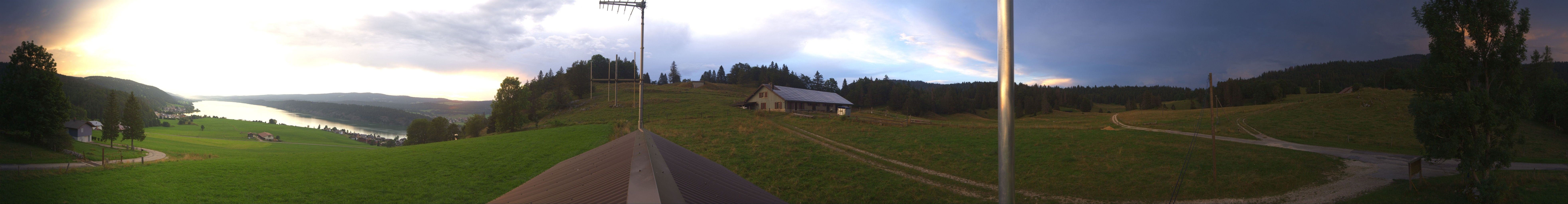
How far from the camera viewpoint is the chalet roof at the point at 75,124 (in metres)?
22.2

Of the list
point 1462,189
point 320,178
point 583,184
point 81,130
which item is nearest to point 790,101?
point 320,178

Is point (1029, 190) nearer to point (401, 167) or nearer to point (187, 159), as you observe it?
point (401, 167)

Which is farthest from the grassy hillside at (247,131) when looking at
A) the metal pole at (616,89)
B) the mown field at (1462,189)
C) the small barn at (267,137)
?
the mown field at (1462,189)

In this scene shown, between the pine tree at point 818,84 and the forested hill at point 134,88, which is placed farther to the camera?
the pine tree at point 818,84

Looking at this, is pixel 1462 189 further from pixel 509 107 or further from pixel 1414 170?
pixel 509 107

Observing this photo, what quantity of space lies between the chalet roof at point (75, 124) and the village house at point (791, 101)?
1706 inches

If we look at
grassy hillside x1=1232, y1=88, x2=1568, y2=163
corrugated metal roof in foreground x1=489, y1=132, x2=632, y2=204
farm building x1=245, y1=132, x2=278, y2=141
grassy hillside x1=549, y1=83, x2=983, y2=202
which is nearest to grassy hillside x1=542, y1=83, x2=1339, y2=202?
grassy hillside x1=549, y1=83, x2=983, y2=202

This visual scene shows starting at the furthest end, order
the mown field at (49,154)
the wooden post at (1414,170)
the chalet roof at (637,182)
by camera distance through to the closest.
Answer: the mown field at (49,154), the wooden post at (1414,170), the chalet roof at (637,182)

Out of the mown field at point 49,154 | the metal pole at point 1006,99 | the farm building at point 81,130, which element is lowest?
the mown field at point 49,154

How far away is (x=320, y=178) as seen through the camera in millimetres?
17109

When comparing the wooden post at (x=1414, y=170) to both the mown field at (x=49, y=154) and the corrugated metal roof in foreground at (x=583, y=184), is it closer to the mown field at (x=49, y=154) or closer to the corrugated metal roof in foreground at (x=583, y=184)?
the corrugated metal roof in foreground at (x=583, y=184)

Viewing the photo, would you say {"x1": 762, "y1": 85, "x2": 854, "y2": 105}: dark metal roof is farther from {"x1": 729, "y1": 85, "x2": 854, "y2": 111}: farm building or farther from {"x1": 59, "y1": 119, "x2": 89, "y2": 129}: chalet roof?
{"x1": 59, "y1": 119, "x2": 89, "y2": 129}: chalet roof

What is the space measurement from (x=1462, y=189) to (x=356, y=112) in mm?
134390

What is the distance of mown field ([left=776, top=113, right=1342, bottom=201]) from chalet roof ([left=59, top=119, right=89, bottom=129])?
34.9 metres
